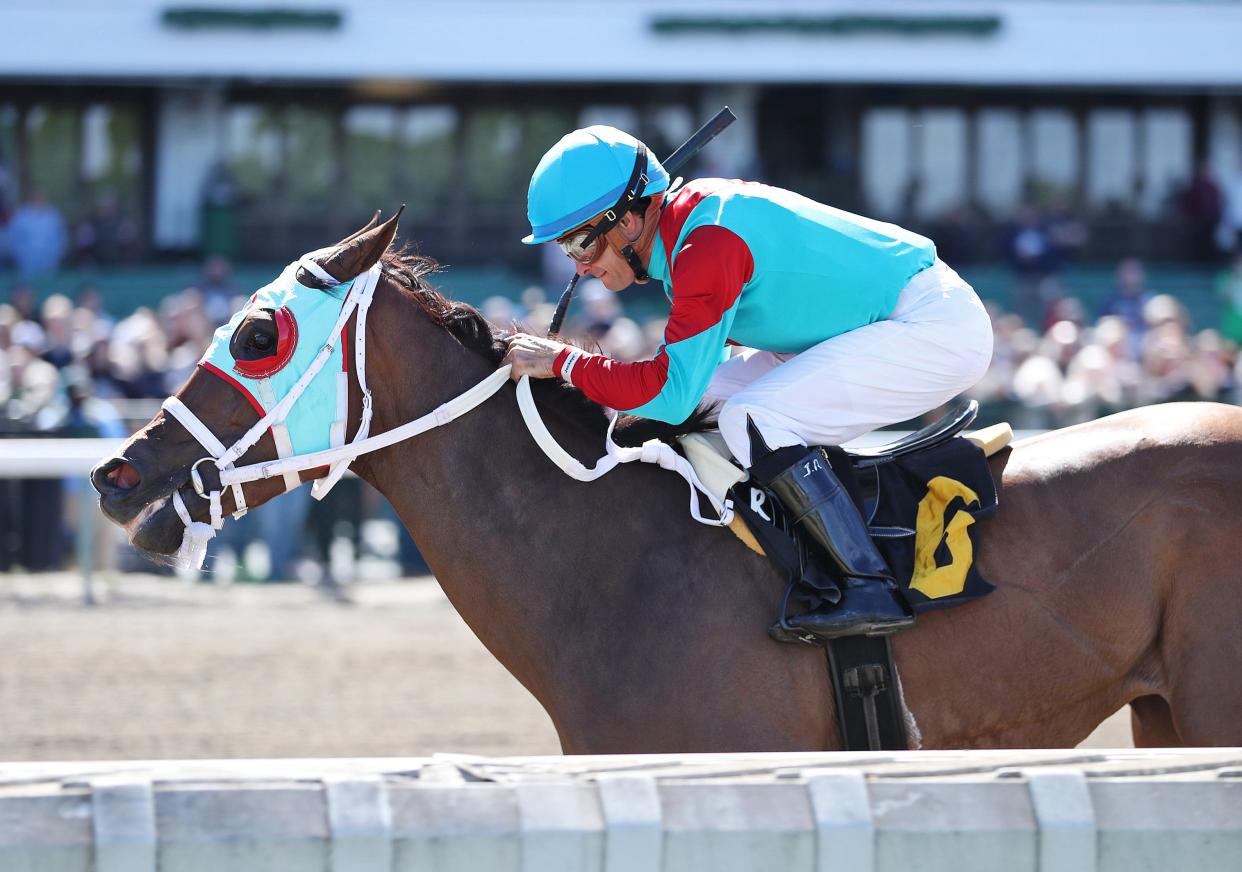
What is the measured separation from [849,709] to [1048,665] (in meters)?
0.49

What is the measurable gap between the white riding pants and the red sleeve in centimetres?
23

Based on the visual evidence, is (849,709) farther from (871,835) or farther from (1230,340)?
(1230,340)

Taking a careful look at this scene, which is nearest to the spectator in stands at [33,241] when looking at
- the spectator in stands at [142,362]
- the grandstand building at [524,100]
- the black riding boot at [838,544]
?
the grandstand building at [524,100]

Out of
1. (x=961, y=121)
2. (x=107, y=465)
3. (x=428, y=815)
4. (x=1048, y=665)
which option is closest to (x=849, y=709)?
(x=1048, y=665)

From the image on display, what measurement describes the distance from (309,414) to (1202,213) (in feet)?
58.8

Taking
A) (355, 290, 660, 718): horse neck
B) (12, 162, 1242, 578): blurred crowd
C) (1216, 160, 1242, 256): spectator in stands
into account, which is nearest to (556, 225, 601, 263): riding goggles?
(355, 290, 660, 718): horse neck

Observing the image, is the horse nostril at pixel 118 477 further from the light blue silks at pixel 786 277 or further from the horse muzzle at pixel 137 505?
the light blue silks at pixel 786 277

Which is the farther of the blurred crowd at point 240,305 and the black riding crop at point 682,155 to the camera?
the blurred crowd at point 240,305

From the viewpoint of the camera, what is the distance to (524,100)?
19.9m

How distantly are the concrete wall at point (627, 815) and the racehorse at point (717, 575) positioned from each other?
0.75 metres

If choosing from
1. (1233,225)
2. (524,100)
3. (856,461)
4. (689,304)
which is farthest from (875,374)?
(524,100)

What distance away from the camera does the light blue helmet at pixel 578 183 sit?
3502mm

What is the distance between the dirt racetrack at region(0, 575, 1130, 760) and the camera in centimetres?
646

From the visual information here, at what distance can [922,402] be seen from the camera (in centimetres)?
369
